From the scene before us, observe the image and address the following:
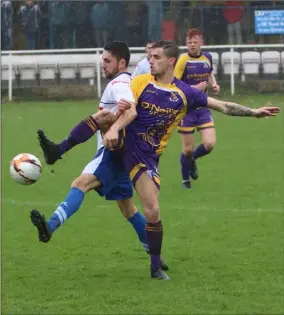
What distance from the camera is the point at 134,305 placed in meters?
6.62

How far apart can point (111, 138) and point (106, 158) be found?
589 millimetres

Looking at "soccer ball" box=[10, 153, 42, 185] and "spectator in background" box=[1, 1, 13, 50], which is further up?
"spectator in background" box=[1, 1, 13, 50]

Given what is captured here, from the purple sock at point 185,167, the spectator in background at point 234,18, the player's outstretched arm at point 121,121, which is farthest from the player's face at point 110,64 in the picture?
the spectator in background at point 234,18

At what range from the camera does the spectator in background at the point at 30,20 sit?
92.4ft

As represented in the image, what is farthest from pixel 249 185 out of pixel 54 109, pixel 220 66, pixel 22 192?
pixel 220 66

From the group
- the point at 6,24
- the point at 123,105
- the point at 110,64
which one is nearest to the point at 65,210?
the point at 123,105

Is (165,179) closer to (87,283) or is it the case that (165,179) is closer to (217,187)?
(217,187)

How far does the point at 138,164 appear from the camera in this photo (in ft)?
24.5

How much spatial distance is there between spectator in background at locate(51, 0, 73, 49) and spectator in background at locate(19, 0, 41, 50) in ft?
1.59

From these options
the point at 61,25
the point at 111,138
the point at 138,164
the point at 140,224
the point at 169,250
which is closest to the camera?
the point at 111,138

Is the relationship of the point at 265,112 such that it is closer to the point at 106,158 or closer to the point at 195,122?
the point at 106,158

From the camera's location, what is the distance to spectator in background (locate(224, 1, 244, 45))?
2822cm

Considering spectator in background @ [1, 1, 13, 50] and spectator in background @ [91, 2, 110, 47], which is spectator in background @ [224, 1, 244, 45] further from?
spectator in background @ [1, 1, 13, 50]

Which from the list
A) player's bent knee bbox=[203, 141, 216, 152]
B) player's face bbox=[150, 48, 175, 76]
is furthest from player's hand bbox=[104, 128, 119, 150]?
player's bent knee bbox=[203, 141, 216, 152]
